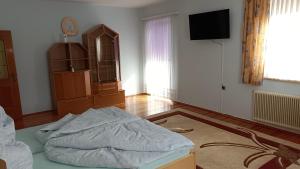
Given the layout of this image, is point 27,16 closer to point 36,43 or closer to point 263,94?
point 36,43

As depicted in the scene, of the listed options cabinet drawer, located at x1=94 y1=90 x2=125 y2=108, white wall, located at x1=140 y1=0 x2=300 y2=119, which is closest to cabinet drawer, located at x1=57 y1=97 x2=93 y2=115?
cabinet drawer, located at x1=94 y1=90 x2=125 y2=108

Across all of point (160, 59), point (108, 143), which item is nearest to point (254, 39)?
point (160, 59)

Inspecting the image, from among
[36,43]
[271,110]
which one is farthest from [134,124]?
[36,43]

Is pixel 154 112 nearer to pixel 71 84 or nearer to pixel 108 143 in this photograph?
pixel 71 84

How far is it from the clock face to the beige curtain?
353 cm

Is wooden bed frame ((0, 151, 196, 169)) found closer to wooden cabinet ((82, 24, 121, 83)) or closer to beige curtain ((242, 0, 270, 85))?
beige curtain ((242, 0, 270, 85))

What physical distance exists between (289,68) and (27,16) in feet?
15.7

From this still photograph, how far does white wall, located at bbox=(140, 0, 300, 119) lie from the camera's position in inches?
147

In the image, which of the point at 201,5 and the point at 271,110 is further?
the point at 201,5

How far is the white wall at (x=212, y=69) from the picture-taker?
374 cm

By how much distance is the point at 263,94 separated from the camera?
11.4 ft

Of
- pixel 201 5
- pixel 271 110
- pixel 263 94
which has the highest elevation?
pixel 201 5

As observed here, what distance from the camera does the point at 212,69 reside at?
426 cm

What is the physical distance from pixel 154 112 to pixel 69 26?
2.67 metres
